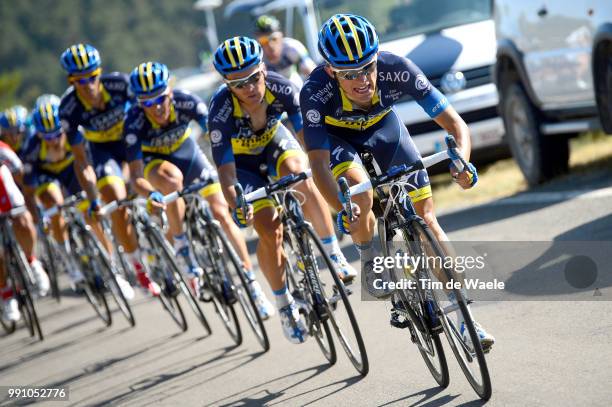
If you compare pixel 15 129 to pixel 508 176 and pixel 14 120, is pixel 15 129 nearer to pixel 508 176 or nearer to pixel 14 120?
pixel 14 120

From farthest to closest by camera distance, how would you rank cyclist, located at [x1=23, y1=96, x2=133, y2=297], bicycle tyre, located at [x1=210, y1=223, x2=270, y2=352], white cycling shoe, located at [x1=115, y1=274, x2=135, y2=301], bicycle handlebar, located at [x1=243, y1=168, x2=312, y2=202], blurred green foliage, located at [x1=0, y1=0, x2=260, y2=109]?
blurred green foliage, located at [x1=0, y1=0, x2=260, y2=109]
cyclist, located at [x1=23, y1=96, x2=133, y2=297]
white cycling shoe, located at [x1=115, y1=274, x2=135, y2=301]
bicycle tyre, located at [x1=210, y1=223, x2=270, y2=352]
bicycle handlebar, located at [x1=243, y1=168, x2=312, y2=202]

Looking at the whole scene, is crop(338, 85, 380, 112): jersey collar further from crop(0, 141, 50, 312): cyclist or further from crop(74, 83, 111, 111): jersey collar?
crop(0, 141, 50, 312): cyclist

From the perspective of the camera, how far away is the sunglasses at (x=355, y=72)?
6855 millimetres

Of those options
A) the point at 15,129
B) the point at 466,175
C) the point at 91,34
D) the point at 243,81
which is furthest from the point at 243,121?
the point at 91,34

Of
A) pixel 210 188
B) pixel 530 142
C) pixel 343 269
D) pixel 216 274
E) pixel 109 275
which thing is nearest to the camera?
pixel 343 269

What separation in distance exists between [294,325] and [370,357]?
63 cm

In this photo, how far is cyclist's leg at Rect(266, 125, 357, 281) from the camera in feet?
27.0

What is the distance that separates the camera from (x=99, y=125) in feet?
41.1

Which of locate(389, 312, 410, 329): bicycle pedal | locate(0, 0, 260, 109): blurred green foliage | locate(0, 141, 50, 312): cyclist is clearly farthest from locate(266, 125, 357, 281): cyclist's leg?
locate(0, 0, 260, 109): blurred green foliage

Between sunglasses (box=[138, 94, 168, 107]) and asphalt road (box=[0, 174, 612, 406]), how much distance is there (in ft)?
7.24

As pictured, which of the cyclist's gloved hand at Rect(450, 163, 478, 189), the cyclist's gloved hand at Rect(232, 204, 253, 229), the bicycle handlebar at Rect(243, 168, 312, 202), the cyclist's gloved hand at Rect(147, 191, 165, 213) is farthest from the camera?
the cyclist's gloved hand at Rect(147, 191, 165, 213)

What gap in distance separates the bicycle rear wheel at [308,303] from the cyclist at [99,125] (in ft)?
11.6

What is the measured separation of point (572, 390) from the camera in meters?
6.02

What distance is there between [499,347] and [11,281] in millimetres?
7694
